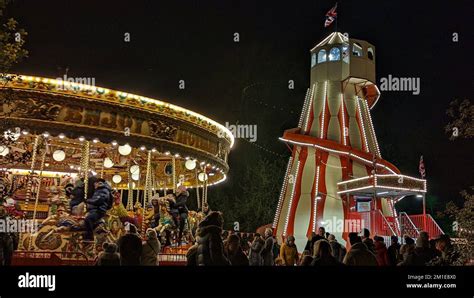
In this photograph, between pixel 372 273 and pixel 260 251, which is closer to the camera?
pixel 372 273

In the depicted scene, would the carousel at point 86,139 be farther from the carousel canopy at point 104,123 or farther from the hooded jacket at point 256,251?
the hooded jacket at point 256,251

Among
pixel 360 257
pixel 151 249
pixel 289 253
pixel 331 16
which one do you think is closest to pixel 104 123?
pixel 289 253

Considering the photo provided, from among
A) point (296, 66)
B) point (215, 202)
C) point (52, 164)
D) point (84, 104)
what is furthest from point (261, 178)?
point (84, 104)

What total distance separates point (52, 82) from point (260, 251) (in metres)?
6.52

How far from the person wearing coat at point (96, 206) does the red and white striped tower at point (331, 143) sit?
16845 millimetres

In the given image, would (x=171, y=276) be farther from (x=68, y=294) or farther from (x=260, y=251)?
(x=260, y=251)

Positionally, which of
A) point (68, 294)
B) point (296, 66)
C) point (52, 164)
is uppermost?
point (296, 66)

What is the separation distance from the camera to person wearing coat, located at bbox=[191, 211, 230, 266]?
7.28 metres

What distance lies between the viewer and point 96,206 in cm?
1298

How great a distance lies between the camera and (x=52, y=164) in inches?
886

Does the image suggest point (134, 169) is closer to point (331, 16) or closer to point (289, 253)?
point (289, 253)

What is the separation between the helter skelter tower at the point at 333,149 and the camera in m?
28.6

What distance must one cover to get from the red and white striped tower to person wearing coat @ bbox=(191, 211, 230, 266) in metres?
21.1

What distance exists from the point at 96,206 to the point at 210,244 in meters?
6.39
